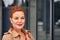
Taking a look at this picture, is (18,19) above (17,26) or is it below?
above

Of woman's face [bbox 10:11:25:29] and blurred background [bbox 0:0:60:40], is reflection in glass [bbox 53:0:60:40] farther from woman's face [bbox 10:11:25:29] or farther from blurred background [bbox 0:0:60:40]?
woman's face [bbox 10:11:25:29]

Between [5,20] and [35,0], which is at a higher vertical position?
[35,0]

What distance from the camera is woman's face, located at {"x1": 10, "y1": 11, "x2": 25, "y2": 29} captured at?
5945mm

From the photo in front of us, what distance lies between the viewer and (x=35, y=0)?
22.8 ft

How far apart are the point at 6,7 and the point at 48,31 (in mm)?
1448

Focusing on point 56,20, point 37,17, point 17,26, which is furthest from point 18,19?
point 56,20

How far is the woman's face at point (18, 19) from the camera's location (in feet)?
19.5

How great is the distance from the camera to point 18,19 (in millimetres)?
5969

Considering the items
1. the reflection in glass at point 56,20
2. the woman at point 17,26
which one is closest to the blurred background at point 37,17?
the reflection in glass at point 56,20

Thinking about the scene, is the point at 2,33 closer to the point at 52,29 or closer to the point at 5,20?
the point at 5,20

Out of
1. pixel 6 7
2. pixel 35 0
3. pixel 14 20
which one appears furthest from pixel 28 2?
pixel 14 20

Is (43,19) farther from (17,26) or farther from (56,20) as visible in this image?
(17,26)

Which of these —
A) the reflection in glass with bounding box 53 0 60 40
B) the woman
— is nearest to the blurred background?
the reflection in glass with bounding box 53 0 60 40

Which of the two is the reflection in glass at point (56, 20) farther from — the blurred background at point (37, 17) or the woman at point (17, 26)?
the woman at point (17, 26)
